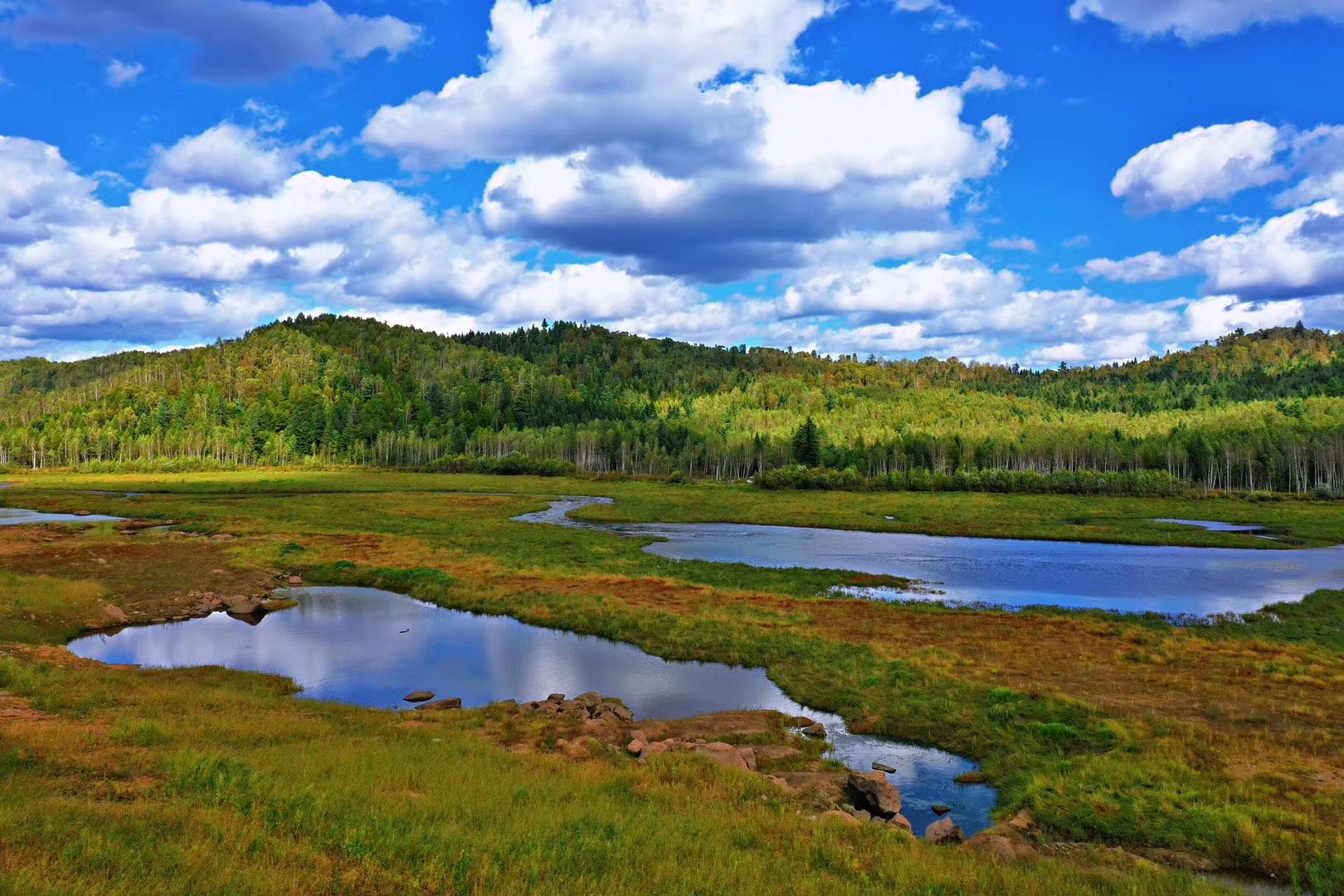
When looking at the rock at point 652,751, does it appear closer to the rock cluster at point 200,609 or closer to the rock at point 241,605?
the rock cluster at point 200,609

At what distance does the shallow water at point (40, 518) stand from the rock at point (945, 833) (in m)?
91.1

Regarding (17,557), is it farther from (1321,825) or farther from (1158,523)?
(1158,523)

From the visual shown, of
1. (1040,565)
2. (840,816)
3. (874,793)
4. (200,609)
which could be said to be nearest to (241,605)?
(200,609)

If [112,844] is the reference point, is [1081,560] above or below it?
below

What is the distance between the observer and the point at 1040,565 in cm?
5681

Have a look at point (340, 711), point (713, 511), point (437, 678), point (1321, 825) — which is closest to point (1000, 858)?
point (1321, 825)

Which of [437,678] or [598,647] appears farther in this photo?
[598,647]

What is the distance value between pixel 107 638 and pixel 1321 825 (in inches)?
1674

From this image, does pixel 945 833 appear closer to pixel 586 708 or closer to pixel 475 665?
pixel 586 708

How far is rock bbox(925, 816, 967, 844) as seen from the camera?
1415 centimetres

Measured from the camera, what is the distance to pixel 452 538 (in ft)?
212

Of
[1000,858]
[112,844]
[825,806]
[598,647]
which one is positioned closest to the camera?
[112,844]

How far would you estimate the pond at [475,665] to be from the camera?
→ 779 inches

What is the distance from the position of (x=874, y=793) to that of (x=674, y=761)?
182 inches
